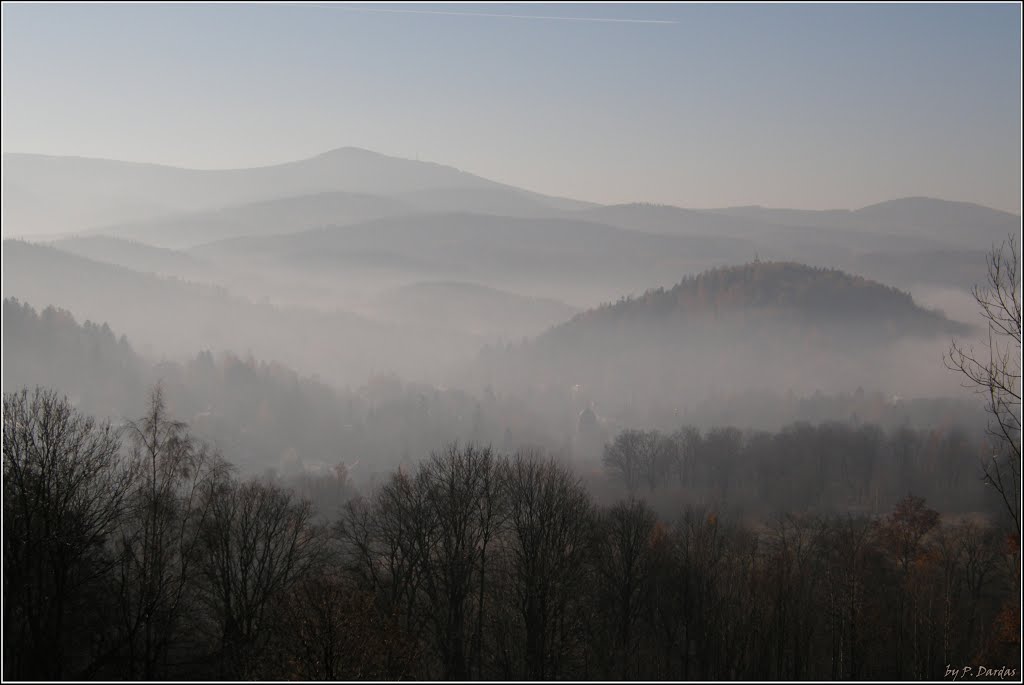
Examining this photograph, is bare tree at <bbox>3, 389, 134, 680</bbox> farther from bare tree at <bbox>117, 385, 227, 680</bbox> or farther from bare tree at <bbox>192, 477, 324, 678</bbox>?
bare tree at <bbox>192, 477, 324, 678</bbox>

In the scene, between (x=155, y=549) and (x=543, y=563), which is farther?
(x=543, y=563)

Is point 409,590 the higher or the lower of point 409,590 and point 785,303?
the lower

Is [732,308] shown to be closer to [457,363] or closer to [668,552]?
[457,363]

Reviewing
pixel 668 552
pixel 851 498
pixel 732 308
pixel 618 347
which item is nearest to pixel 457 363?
pixel 618 347

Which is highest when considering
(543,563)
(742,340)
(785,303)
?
(785,303)

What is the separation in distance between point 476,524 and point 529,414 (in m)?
85.5

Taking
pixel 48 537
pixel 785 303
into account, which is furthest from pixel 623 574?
pixel 785 303

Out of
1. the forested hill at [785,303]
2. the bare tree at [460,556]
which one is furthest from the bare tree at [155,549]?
the forested hill at [785,303]

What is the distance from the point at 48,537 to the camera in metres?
15.7

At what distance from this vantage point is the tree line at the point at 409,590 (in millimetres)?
16203

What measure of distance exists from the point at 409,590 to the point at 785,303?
156m

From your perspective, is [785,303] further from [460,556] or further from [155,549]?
[155,549]

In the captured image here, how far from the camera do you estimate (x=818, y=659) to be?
1081 inches

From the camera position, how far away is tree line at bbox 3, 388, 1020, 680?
16.2 metres
